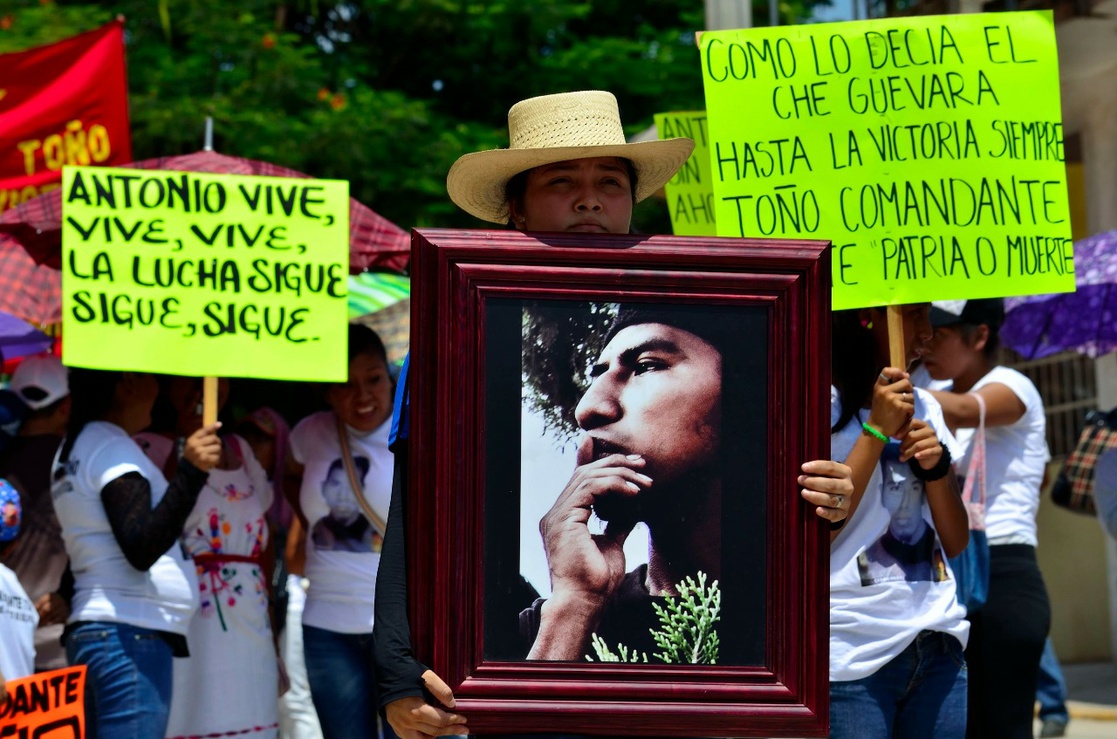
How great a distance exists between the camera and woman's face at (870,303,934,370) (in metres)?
4.20

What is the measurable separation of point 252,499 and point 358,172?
6.57m

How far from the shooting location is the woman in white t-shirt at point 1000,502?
15.9 ft

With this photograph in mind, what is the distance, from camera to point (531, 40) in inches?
529

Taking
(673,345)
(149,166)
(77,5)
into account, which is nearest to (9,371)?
(149,166)

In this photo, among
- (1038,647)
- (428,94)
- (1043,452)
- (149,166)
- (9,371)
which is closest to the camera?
(1038,647)

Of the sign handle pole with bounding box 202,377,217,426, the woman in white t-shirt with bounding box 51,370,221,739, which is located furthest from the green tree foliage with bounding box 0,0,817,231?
the woman in white t-shirt with bounding box 51,370,221,739

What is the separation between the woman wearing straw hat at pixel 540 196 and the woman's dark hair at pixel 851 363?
0.89 m

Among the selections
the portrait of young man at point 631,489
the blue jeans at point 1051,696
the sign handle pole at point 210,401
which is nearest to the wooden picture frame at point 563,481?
the portrait of young man at point 631,489

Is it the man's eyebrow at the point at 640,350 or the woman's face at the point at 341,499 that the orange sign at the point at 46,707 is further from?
the man's eyebrow at the point at 640,350

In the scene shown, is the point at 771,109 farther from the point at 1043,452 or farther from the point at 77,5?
the point at 77,5

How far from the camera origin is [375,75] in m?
13.9

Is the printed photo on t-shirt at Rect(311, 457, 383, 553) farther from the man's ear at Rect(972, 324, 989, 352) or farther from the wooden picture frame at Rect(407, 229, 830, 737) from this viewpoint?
the wooden picture frame at Rect(407, 229, 830, 737)

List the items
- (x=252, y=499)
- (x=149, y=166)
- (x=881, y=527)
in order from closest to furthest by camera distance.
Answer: (x=881, y=527)
(x=252, y=499)
(x=149, y=166)

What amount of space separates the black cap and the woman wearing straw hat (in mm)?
2151
